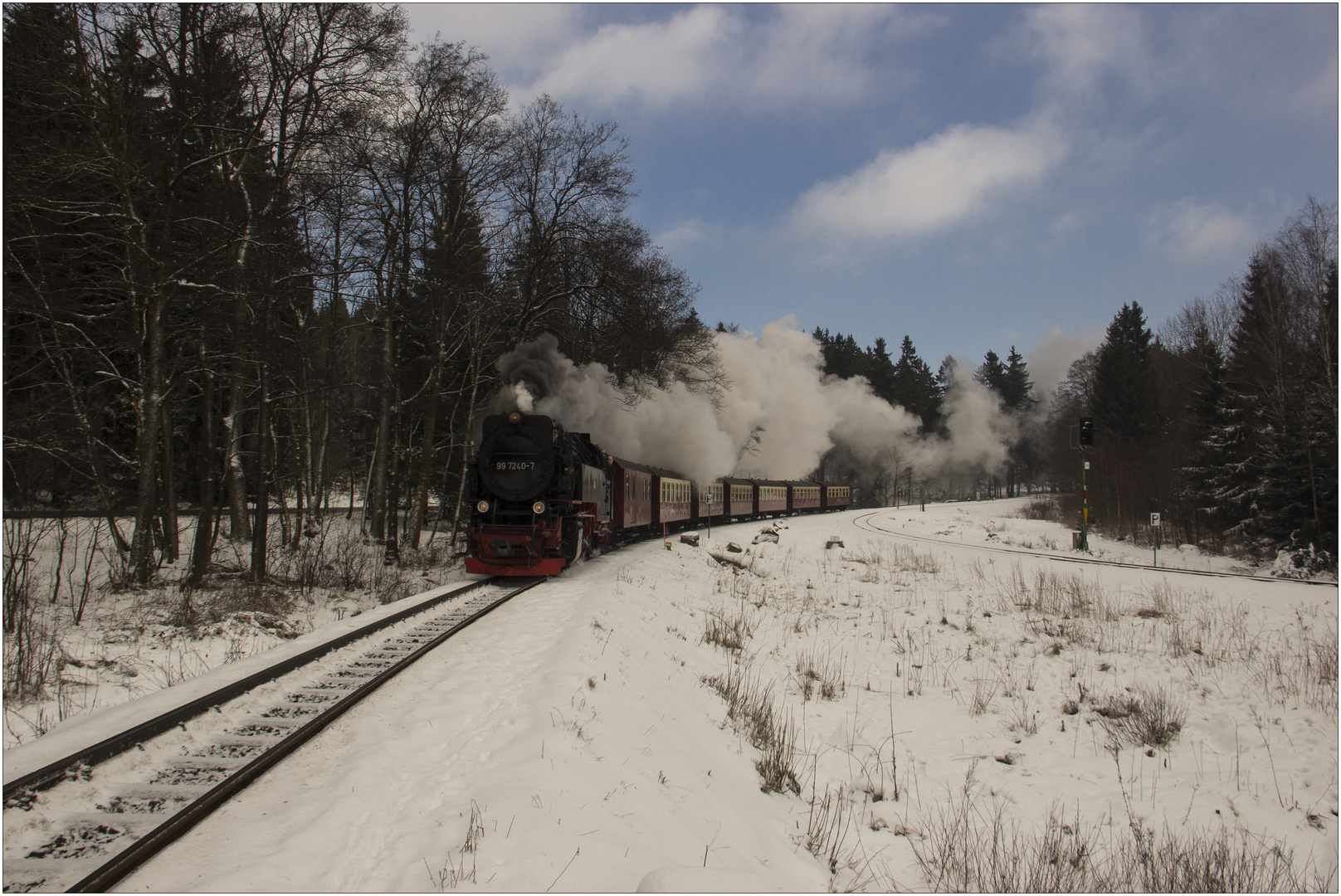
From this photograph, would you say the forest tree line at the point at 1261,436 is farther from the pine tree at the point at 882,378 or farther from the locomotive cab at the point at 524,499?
the pine tree at the point at 882,378

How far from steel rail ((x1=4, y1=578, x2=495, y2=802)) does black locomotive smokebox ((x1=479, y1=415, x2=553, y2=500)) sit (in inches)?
248

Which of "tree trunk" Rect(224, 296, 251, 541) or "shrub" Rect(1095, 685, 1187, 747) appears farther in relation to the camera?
"tree trunk" Rect(224, 296, 251, 541)

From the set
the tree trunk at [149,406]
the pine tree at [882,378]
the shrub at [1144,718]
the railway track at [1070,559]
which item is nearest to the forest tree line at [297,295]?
the tree trunk at [149,406]

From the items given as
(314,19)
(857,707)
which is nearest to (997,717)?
(857,707)

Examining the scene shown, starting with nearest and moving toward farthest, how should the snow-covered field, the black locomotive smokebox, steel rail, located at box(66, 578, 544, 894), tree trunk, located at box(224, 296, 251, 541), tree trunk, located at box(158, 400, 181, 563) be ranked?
1. steel rail, located at box(66, 578, 544, 894)
2. the snow-covered field
3. tree trunk, located at box(224, 296, 251, 541)
4. tree trunk, located at box(158, 400, 181, 563)
5. the black locomotive smokebox

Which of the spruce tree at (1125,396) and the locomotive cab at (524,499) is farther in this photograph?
the spruce tree at (1125,396)

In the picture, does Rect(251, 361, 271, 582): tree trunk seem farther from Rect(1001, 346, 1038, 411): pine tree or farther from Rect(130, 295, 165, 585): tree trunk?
Rect(1001, 346, 1038, 411): pine tree

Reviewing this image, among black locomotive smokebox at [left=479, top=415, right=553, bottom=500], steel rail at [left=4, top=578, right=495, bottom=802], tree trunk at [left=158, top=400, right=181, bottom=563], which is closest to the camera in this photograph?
steel rail at [left=4, top=578, right=495, bottom=802]

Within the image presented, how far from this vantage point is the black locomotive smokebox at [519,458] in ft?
44.4

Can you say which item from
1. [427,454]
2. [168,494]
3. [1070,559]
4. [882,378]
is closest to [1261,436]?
[1070,559]

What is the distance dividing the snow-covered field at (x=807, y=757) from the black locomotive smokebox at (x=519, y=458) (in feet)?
7.12

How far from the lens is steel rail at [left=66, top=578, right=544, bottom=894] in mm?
2805

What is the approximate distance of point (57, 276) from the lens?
12.3 m

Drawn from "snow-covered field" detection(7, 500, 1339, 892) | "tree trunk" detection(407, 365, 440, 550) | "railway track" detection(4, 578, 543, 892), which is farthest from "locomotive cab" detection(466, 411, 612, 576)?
"railway track" detection(4, 578, 543, 892)
